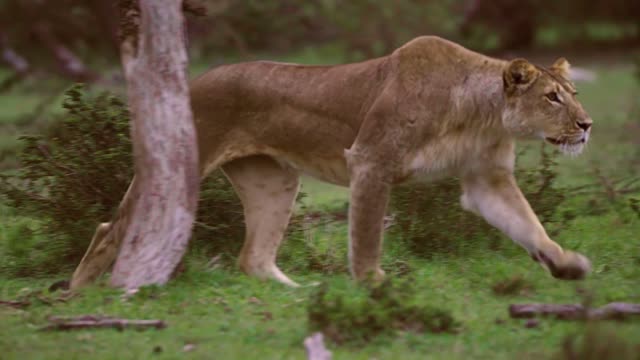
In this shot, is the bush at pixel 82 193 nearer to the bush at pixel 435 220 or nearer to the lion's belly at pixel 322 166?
the lion's belly at pixel 322 166

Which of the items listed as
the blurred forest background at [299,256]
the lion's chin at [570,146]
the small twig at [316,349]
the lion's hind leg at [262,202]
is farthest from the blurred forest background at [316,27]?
the small twig at [316,349]

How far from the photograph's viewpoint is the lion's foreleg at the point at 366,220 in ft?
21.6

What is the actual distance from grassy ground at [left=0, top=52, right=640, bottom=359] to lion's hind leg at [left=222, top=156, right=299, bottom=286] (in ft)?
0.59

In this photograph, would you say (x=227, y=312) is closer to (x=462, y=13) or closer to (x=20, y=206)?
(x=20, y=206)

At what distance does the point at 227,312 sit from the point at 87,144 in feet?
6.21

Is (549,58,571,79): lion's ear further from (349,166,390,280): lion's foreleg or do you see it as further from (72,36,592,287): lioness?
(349,166,390,280): lion's foreleg

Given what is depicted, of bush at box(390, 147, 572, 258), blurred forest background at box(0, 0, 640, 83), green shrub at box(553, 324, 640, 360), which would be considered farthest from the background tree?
blurred forest background at box(0, 0, 640, 83)

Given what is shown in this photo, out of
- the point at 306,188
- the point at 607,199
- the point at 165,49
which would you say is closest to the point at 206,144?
the point at 165,49

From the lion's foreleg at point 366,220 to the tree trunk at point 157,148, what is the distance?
0.88 metres

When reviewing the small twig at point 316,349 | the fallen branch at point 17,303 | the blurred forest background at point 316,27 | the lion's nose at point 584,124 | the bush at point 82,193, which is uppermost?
the blurred forest background at point 316,27

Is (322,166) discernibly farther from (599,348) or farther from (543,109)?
(599,348)

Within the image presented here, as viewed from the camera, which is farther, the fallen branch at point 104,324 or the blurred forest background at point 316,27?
the blurred forest background at point 316,27

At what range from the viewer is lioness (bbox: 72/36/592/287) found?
6.61 m

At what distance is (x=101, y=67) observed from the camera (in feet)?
69.6
